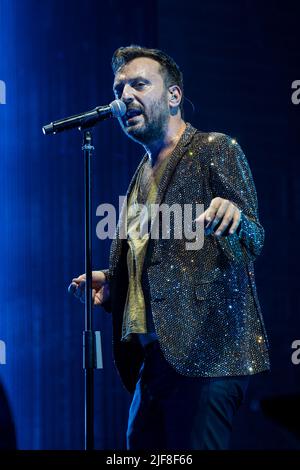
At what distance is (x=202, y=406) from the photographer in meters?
2.18

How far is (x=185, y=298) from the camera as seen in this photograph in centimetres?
224

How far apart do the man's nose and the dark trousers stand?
79 centimetres

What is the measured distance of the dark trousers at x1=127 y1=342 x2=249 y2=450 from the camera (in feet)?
7.16

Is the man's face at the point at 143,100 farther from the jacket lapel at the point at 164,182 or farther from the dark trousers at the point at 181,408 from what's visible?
the dark trousers at the point at 181,408

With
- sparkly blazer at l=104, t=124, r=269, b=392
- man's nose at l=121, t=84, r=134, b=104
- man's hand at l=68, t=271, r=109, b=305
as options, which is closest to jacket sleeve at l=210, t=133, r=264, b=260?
sparkly blazer at l=104, t=124, r=269, b=392

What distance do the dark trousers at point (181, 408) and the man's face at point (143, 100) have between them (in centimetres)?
69

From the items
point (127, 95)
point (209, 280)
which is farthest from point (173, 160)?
point (209, 280)

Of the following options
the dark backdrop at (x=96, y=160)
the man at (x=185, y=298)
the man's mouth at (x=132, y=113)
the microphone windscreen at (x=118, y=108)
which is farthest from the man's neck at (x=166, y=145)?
the dark backdrop at (x=96, y=160)

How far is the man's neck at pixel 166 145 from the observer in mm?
2559

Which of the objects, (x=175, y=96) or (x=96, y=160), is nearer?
(x=175, y=96)

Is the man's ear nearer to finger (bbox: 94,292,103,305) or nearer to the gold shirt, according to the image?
the gold shirt

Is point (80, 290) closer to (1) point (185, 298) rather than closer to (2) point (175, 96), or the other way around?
(1) point (185, 298)

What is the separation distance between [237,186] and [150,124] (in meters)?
0.43

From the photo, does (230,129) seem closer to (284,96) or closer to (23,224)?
(284,96)
